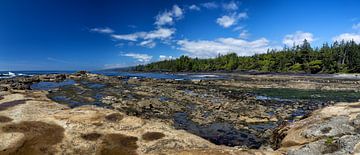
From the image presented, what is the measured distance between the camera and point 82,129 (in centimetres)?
2344

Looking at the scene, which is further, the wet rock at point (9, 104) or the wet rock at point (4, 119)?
the wet rock at point (9, 104)

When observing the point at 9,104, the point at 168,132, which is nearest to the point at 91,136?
the point at 168,132

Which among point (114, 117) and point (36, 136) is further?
point (114, 117)

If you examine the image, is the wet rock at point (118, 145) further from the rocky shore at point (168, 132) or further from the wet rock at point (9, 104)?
the wet rock at point (9, 104)

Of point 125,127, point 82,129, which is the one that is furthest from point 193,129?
point 82,129

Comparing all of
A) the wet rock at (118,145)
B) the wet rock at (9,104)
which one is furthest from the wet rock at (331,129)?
the wet rock at (9,104)

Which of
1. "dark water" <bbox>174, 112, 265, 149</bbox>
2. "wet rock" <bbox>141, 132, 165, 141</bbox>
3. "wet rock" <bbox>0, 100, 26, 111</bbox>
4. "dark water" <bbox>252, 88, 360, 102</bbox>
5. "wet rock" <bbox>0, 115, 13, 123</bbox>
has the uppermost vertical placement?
"wet rock" <bbox>0, 100, 26, 111</bbox>

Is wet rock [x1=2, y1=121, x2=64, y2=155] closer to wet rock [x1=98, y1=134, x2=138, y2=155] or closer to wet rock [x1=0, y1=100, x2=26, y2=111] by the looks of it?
wet rock [x1=98, y1=134, x2=138, y2=155]

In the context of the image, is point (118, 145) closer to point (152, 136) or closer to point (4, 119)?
point (152, 136)

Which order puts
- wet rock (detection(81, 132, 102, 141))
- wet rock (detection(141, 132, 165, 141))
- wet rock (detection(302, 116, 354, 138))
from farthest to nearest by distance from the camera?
wet rock (detection(141, 132, 165, 141))
wet rock (detection(81, 132, 102, 141))
wet rock (detection(302, 116, 354, 138))

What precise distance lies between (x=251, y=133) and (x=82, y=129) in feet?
58.8

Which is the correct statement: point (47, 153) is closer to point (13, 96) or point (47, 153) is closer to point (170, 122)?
point (170, 122)

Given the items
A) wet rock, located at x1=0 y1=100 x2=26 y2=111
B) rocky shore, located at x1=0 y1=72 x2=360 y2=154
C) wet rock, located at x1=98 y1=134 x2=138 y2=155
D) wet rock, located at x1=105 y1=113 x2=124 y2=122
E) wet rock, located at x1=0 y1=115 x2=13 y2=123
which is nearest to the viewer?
rocky shore, located at x1=0 y1=72 x2=360 y2=154

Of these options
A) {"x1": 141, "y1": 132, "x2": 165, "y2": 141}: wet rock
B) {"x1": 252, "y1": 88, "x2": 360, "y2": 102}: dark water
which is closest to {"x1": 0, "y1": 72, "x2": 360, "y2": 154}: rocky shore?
{"x1": 141, "y1": 132, "x2": 165, "y2": 141}: wet rock
